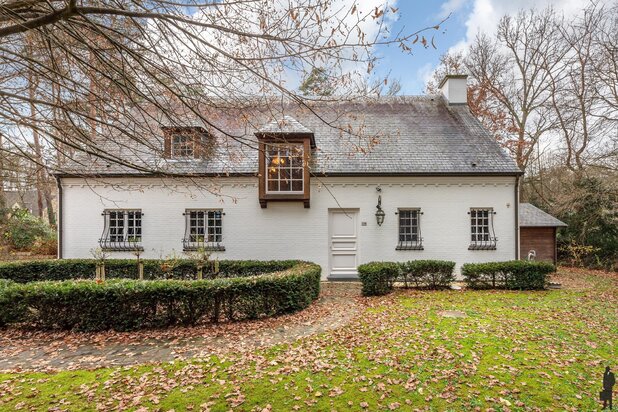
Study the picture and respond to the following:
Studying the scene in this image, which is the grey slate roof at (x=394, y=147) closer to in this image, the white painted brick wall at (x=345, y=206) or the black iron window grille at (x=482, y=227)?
the white painted brick wall at (x=345, y=206)

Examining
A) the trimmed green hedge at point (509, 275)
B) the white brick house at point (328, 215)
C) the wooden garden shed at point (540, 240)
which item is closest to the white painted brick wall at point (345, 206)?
the white brick house at point (328, 215)

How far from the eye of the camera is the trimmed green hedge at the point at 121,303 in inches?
264

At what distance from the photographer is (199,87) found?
4.32 meters

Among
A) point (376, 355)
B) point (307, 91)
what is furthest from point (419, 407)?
point (307, 91)

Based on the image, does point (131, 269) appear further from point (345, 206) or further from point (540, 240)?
point (540, 240)

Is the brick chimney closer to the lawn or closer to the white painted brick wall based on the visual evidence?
the white painted brick wall

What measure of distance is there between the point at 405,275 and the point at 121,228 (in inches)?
403

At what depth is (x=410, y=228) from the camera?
40.6 feet

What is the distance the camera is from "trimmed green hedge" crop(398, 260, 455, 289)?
1036 cm

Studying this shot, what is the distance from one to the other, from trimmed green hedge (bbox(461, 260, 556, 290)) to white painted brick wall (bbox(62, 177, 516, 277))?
1573 mm

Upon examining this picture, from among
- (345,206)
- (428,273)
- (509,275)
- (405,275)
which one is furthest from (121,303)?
(509,275)

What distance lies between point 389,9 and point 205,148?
310cm

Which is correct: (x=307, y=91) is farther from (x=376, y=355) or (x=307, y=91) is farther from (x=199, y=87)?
(x=376, y=355)

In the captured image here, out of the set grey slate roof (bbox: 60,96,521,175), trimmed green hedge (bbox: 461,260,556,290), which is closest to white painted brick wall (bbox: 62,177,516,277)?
grey slate roof (bbox: 60,96,521,175)
